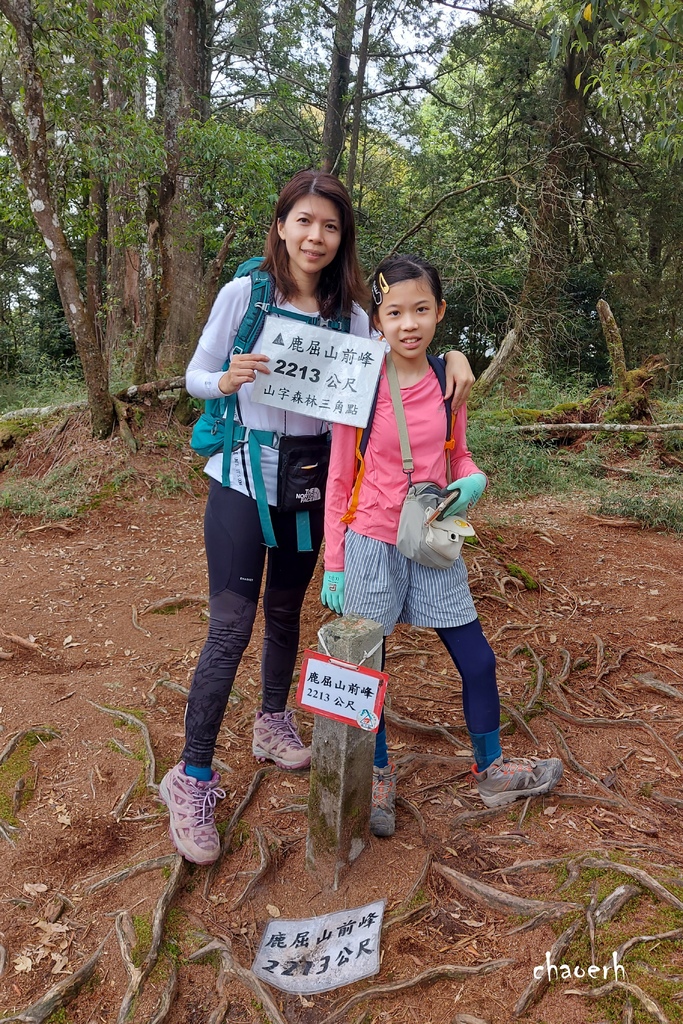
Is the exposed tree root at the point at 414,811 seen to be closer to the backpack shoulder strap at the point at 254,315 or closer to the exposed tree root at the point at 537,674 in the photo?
the exposed tree root at the point at 537,674

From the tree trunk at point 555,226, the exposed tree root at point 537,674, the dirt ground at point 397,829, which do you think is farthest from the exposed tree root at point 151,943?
the tree trunk at point 555,226

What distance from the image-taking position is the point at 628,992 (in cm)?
165

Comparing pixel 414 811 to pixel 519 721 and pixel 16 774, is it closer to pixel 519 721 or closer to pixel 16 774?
pixel 519 721

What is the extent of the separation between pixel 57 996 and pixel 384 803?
107 centimetres

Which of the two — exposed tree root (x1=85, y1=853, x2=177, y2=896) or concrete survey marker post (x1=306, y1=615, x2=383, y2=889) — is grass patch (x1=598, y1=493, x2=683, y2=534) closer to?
concrete survey marker post (x1=306, y1=615, x2=383, y2=889)

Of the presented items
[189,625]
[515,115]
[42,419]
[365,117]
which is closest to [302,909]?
[189,625]

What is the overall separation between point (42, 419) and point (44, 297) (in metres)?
9.21

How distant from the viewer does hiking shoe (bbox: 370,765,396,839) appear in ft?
7.61

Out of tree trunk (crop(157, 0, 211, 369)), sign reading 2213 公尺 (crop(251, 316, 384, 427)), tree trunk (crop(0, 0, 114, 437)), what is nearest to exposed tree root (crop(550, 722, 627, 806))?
sign reading 2213 公尺 (crop(251, 316, 384, 427))

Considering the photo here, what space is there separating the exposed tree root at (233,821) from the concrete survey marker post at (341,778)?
1.07ft

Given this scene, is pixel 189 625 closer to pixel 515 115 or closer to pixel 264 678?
pixel 264 678

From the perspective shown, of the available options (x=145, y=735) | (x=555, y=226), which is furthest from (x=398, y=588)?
(x=555, y=226)

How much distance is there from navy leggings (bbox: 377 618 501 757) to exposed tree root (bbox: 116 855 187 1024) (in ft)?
2.65

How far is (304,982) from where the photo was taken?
1.91 meters
